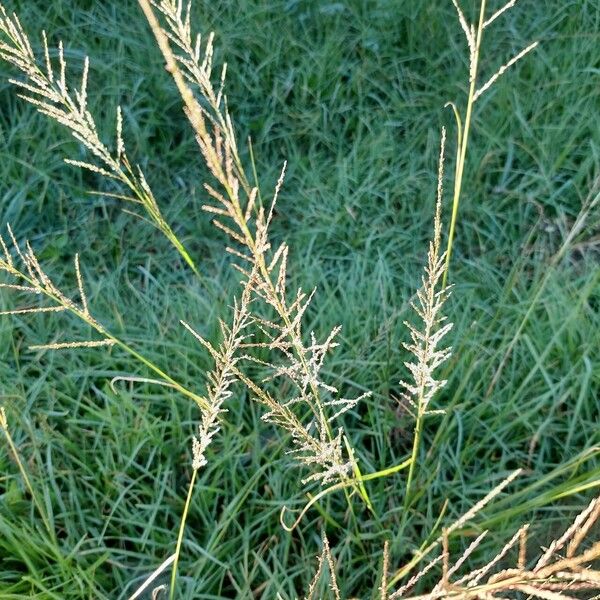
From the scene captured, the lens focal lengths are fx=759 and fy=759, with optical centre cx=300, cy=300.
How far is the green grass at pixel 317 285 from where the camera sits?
1.60 metres

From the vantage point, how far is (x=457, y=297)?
2.05m

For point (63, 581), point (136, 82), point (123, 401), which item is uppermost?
point (136, 82)

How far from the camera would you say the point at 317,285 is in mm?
2064

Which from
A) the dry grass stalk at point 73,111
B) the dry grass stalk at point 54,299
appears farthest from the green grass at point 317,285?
the dry grass stalk at point 73,111

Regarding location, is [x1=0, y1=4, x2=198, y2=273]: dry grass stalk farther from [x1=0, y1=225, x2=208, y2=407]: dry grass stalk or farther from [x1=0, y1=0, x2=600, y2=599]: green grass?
[x1=0, y1=0, x2=600, y2=599]: green grass

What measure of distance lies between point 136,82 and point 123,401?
1276 millimetres

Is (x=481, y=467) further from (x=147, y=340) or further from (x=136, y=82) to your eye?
(x=136, y=82)

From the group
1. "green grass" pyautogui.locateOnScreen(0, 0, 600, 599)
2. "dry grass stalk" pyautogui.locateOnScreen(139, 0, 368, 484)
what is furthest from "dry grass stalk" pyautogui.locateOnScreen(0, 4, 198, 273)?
"green grass" pyautogui.locateOnScreen(0, 0, 600, 599)

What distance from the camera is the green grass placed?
1.60 meters

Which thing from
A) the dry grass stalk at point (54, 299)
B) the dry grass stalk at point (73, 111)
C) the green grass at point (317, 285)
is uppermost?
the dry grass stalk at point (73, 111)

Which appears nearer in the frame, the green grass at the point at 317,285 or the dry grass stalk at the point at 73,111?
the dry grass stalk at the point at 73,111

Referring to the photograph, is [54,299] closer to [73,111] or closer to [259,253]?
[73,111]

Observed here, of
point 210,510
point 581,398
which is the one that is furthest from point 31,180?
point 581,398

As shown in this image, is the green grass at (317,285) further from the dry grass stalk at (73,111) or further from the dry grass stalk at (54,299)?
the dry grass stalk at (73,111)
